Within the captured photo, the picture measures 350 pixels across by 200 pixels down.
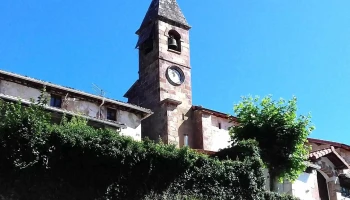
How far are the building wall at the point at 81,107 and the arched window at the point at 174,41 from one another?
834cm

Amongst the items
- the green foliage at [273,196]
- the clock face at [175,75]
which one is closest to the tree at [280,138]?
the green foliage at [273,196]

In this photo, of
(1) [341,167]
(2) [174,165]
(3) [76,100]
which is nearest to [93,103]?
(3) [76,100]

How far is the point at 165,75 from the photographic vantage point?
39469mm

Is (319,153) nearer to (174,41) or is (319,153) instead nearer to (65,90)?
(174,41)

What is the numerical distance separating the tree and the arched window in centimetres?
1204

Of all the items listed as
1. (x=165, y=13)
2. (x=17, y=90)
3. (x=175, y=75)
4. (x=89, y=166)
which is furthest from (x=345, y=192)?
(x=17, y=90)

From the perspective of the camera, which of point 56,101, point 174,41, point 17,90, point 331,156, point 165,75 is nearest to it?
point 17,90

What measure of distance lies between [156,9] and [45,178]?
24260 millimetres

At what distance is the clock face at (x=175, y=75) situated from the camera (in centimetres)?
3967

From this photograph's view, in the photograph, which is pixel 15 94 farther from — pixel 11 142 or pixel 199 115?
pixel 199 115

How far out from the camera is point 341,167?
119 ft

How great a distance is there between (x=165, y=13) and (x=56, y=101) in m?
13.6

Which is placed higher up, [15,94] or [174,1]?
[174,1]

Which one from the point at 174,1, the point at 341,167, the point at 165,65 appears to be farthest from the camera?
the point at 174,1
